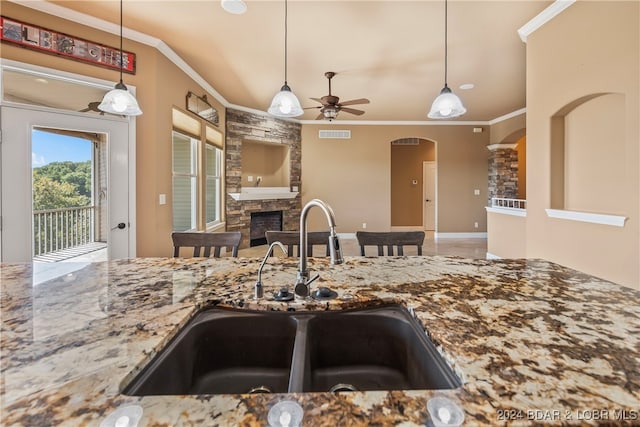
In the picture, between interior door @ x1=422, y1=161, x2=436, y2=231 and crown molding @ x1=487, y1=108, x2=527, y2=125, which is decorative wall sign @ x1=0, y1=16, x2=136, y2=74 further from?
interior door @ x1=422, y1=161, x2=436, y2=231

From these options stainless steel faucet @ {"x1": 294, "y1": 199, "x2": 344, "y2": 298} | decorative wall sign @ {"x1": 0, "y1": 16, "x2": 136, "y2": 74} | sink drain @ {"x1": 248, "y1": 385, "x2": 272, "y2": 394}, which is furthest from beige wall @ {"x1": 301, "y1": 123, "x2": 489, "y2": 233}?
sink drain @ {"x1": 248, "y1": 385, "x2": 272, "y2": 394}

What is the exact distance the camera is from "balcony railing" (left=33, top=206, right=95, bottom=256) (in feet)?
8.86

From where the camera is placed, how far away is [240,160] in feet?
20.7

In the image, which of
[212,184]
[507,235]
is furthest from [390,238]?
[212,184]

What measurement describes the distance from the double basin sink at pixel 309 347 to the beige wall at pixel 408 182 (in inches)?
346

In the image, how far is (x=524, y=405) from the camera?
20.7 inches

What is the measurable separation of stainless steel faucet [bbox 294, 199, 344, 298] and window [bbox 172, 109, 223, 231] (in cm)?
360

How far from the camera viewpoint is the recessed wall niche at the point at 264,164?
681 cm

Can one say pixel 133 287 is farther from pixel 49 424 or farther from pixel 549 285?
pixel 549 285

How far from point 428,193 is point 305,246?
9.12 m

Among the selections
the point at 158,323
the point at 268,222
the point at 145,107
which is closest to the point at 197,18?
the point at 145,107

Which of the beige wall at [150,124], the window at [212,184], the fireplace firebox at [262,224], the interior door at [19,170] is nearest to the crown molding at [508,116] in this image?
the fireplace firebox at [262,224]

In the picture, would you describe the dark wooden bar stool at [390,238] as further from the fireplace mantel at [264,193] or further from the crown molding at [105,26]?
the fireplace mantel at [264,193]

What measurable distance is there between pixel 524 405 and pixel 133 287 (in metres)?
1.25
